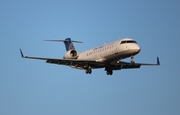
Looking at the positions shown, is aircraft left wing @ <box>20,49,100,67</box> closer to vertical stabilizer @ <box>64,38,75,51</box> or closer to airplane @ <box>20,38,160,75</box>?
airplane @ <box>20,38,160,75</box>

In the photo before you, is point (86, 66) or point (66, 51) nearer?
point (86, 66)

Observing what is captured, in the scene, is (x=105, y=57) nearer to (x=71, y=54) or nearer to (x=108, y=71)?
(x=108, y=71)

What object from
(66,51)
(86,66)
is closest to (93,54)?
(86,66)

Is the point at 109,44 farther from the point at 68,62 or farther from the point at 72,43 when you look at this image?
the point at 72,43

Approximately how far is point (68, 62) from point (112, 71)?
181 inches

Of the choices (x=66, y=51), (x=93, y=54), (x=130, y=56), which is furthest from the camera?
(x=66, y=51)

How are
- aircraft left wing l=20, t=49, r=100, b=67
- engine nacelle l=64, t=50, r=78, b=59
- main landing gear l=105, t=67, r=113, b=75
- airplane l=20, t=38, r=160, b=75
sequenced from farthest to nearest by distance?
engine nacelle l=64, t=50, r=78, b=59 → main landing gear l=105, t=67, r=113, b=75 → aircraft left wing l=20, t=49, r=100, b=67 → airplane l=20, t=38, r=160, b=75

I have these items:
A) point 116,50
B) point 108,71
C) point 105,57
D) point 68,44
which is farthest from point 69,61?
point 68,44

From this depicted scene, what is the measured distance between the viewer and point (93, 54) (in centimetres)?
4666

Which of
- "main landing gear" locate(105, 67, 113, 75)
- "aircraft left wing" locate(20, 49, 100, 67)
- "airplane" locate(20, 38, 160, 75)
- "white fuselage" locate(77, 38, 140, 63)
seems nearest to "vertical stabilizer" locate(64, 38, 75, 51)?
"airplane" locate(20, 38, 160, 75)

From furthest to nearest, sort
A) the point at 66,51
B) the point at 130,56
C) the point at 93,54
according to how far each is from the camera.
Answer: the point at 66,51 < the point at 93,54 < the point at 130,56

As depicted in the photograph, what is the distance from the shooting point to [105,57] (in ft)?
147

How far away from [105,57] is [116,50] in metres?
1.53

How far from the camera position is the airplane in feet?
143
